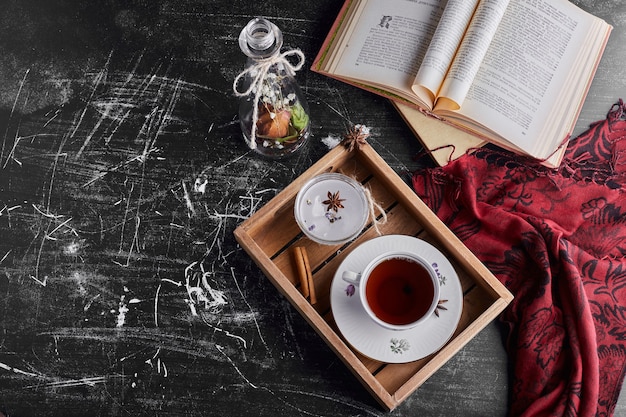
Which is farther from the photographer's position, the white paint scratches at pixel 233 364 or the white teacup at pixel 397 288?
the white paint scratches at pixel 233 364

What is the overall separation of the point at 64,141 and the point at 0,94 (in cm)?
15

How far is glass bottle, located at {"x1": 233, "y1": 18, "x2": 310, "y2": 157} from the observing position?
94cm

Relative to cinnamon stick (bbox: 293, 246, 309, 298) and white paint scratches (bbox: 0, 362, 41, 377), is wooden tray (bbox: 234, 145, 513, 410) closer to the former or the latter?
cinnamon stick (bbox: 293, 246, 309, 298)

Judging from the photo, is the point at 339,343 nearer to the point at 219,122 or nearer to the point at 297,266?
the point at 297,266

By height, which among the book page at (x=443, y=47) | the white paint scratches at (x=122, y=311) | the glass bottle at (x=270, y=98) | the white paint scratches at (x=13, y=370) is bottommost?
the white paint scratches at (x=13, y=370)

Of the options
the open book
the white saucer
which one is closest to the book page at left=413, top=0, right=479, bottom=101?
the open book

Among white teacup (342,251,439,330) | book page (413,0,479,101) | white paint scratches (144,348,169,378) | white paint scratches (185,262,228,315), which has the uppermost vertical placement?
book page (413,0,479,101)

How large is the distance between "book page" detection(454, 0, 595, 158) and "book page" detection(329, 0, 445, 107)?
0.36ft

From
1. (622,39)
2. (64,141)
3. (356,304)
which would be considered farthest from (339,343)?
(622,39)

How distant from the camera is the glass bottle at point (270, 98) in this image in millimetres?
940

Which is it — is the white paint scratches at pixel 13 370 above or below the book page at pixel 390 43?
below

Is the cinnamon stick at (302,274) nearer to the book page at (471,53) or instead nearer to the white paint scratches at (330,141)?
the white paint scratches at (330,141)

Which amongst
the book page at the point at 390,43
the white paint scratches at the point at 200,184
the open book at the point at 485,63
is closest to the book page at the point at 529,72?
the open book at the point at 485,63

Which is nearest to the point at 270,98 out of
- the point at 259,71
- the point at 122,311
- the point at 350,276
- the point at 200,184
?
the point at 259,71
